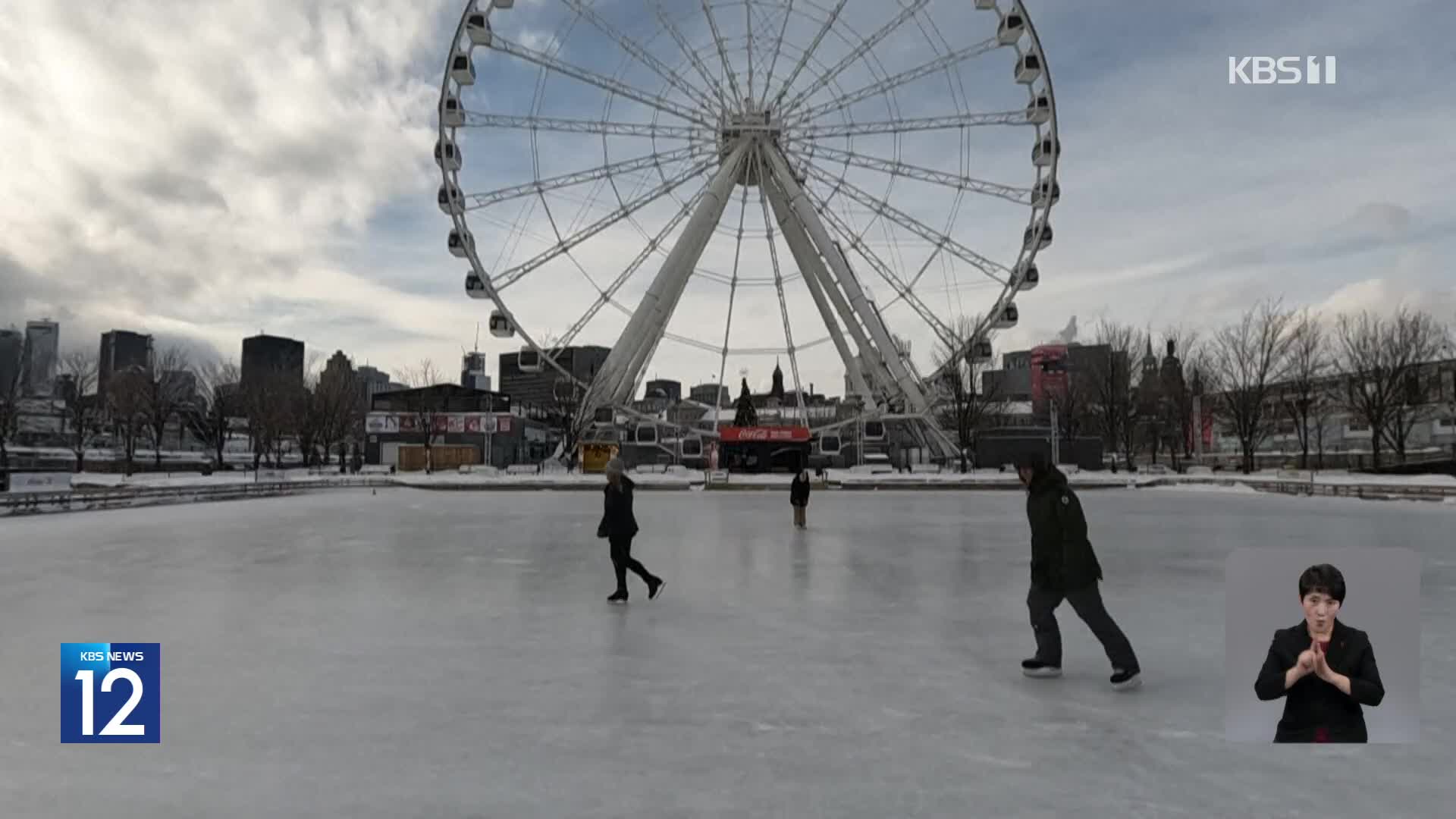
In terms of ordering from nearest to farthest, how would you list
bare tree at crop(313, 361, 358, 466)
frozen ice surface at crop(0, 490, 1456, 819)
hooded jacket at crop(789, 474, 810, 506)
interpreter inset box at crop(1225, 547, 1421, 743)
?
interpreter inset box at crop(1225, 547, 1421, 743)
frozen ice surface at crop(0, 490, 1456, 819)
hooded jacket at crop(789, 474, 810, 506)
bare tree at crop(313, 361, 358, 466)

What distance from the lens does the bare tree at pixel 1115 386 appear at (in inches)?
2420

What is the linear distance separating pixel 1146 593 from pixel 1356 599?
745 centimetres

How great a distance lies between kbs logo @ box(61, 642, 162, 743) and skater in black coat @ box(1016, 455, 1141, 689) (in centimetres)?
542

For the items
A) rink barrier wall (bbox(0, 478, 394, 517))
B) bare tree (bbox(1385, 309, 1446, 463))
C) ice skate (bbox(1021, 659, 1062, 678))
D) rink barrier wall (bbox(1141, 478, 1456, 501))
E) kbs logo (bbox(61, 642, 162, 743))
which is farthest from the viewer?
bare tree (bbox(1385, 309, 1446, 463))

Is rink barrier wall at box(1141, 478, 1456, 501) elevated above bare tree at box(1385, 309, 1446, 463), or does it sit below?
below

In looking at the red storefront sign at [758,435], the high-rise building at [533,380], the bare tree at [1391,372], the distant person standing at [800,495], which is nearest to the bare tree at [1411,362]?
the bare tree at [1391,372]

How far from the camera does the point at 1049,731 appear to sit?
4957 mm

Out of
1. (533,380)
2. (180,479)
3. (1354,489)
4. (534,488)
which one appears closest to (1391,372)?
(1354,489)

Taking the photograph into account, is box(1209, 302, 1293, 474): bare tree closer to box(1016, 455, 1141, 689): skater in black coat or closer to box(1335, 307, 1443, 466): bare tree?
box(1335, 307, 1443, 466): bare tree

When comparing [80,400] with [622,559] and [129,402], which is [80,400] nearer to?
[129,402]

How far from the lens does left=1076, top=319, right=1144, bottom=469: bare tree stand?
6147 cm

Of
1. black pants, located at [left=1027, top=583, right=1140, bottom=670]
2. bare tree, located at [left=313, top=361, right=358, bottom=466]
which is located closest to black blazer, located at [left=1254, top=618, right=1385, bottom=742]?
black pants, located at [left=1027, top=583, right=1140, bottom=670]

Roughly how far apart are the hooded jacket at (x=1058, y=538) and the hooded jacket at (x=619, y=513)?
4355mm

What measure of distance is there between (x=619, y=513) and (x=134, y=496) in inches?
1052
